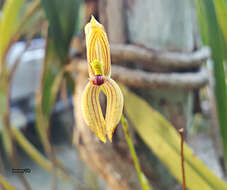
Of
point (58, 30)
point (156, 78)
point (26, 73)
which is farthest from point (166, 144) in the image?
point (26, 73)

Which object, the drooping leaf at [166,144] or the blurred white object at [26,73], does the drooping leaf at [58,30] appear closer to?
the drooping leaf at [166,144]

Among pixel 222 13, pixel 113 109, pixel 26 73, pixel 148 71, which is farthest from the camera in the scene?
pixel 26 73

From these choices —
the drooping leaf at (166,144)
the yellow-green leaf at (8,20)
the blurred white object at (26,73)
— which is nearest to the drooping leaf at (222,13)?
the drooping leaf at (166,144)

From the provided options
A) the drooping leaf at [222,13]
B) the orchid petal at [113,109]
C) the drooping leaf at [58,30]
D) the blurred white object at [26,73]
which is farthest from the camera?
the blurred white object at [26,73]

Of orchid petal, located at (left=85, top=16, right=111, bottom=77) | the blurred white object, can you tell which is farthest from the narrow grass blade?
the blurred white object

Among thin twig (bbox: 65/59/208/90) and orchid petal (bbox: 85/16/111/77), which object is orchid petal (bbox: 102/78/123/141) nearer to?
orchid petal (bbox: 85/16/111/77)

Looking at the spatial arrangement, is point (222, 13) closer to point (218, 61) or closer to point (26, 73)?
point (218, 61)

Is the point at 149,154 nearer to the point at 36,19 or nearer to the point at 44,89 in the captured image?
the point at 44,89
